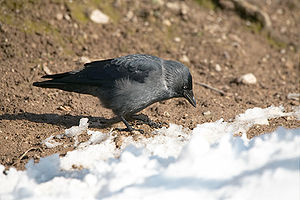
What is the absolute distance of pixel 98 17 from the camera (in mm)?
7539

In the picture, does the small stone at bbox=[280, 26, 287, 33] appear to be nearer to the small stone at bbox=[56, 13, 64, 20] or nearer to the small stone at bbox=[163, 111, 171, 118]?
the small stone at bbox=[163, 111, 171, 118]

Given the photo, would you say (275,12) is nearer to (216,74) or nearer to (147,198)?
(216,74)

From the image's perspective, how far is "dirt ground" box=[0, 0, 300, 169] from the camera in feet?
17.8

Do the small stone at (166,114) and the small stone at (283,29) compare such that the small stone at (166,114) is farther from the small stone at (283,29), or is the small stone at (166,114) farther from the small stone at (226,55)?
the small stone at (283,29)

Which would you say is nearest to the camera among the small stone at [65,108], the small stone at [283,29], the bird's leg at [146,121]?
the bird's leg at [146,121]

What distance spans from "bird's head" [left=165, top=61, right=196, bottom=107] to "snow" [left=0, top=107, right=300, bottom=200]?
4.73 ft

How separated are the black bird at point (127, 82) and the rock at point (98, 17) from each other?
82.2 inches

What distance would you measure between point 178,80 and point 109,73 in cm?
96

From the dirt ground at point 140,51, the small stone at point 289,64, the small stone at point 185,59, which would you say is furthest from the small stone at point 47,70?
the small stone at point 289,64

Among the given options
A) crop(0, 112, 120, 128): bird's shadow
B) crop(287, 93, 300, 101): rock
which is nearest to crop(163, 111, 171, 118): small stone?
crop(0, 112, 120, 128): bird's shadow

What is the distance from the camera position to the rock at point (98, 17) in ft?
24.5

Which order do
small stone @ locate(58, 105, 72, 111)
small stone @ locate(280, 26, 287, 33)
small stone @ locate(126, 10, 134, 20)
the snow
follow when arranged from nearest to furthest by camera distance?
1. the snow
2. small stone @ locate(58, 105, 72, 111)
3. small stone @ locate(126, 10, 134, 20)
4. small stone @ locate(280, 26, 287, 33)

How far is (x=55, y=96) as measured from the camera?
6000mm

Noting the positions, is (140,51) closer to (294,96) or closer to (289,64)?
(294,96)
